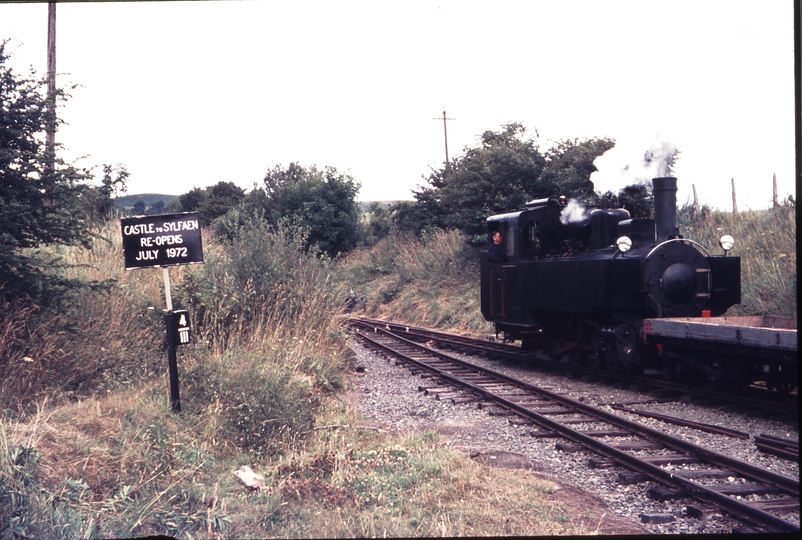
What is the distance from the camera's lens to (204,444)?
5746 millimetres

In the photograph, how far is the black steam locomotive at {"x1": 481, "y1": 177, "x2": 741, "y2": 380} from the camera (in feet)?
30.4

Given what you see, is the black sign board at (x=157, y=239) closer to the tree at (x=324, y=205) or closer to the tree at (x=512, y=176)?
the tree at (x=512, y=176)

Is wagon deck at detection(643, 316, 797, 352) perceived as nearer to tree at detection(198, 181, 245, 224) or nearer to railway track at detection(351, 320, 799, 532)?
railway track at detection(351, 320, 799, 532)

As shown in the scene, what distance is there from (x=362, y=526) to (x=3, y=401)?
3.74 m

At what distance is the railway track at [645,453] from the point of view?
4.65m

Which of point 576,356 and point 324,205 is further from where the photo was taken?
point 324,205

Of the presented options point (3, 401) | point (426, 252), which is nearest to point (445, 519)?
point (3, 401)

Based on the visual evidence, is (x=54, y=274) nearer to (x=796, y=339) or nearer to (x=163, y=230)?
(x=163, y=230)

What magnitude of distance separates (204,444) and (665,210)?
276 inches

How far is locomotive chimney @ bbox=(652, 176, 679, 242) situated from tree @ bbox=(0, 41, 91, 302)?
742cm

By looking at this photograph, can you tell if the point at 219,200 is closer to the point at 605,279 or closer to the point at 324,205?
Answer: the point at 324,205

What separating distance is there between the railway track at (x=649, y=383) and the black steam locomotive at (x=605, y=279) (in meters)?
0.22

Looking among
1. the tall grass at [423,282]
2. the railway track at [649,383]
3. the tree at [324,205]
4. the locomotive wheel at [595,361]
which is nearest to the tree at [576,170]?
the tall grass at [423,282]

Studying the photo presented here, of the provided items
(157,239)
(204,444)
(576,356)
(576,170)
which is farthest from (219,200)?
(204,444)
